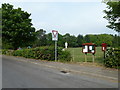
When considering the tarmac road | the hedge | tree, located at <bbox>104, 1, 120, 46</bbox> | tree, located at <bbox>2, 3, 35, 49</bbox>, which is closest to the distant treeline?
tree, located at <bbox>2, 3, 35, 49</bbox>

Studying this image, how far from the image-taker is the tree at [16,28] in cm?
2380

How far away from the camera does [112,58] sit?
380 inches

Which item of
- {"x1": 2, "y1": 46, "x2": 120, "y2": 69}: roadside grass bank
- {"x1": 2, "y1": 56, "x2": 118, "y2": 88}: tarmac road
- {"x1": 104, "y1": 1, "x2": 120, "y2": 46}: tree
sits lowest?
{"x1": 2, "y1": 56, "x2": 118, "y2": 88}: tarmac road

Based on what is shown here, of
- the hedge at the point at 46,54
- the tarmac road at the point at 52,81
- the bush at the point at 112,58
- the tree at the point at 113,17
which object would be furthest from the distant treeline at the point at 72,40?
the tarmac road at the point at 52,81

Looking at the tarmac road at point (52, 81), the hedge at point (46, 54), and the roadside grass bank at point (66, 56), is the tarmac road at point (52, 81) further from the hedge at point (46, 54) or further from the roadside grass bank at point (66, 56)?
the hedge at point (46, 54)

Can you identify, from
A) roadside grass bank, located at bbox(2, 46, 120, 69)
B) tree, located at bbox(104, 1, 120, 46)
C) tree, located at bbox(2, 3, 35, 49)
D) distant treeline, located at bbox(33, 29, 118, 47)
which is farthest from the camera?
distant treeline, located at bbox(33, 29, 118, 47)

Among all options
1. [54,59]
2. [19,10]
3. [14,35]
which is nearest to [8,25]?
[14,35]

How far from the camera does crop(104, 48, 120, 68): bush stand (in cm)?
943

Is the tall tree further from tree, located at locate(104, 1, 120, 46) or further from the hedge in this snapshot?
the hedge

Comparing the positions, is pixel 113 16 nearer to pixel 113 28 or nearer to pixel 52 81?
pixel 113 28

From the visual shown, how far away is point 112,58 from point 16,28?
58.6 ft

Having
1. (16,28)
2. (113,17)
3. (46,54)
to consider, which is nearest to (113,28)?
(113,17)

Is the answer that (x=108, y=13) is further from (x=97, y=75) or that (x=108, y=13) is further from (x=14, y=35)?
(x=14, y=35)

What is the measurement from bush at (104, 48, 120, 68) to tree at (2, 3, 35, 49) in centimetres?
1701
